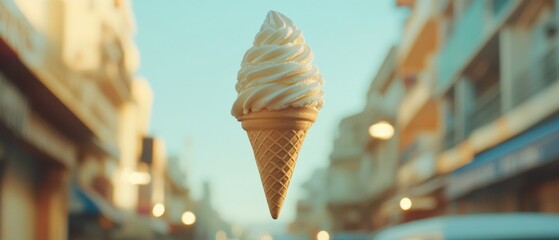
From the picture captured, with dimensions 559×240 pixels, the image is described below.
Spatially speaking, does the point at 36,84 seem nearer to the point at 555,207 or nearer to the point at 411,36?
the point at 555,207

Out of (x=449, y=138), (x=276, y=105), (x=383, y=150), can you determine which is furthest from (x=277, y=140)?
(x=383, y=150)

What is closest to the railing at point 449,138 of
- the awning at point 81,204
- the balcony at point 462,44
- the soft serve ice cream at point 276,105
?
the balcony at point 462,44

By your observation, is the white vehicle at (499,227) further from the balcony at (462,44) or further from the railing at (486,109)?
the balcony at (462,44)

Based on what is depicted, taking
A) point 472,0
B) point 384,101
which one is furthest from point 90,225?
point 384,101

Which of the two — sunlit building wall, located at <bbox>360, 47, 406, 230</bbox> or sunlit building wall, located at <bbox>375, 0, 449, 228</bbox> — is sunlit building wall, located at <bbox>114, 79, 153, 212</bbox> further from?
sunlit building wall, located at <bbox>360, 47, 406, 230</bbox>

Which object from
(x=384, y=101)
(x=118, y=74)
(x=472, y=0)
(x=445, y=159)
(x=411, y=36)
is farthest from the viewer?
(x=384, y=101)
